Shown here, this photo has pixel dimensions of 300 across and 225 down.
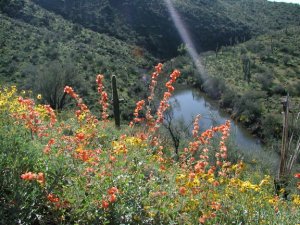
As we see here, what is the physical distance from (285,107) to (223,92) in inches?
1751

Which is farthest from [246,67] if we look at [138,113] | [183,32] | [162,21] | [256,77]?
[138,113]

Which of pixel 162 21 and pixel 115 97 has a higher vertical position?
pixel 162 21

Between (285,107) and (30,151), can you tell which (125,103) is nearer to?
(285,107)

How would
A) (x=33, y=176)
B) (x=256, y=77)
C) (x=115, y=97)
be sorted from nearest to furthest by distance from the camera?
(x=33, y=176) → (x=115, y=97) → (x=256, y=77)

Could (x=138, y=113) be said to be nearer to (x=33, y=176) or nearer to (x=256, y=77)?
(x=33, y=176)

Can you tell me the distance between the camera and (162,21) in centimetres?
7275

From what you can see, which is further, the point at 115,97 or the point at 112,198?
the point at 115,97

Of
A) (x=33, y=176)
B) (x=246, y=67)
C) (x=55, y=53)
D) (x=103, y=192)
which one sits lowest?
(x=246, y=67)

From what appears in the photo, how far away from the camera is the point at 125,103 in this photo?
3159cm

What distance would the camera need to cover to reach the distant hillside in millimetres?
61438

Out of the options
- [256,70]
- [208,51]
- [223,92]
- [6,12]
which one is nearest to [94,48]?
[6,12]

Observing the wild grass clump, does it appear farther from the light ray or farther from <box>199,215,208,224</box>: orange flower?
the light ray

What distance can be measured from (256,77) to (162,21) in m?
23.6

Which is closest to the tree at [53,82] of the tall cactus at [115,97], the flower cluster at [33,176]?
the tall cactus at [115,97]
